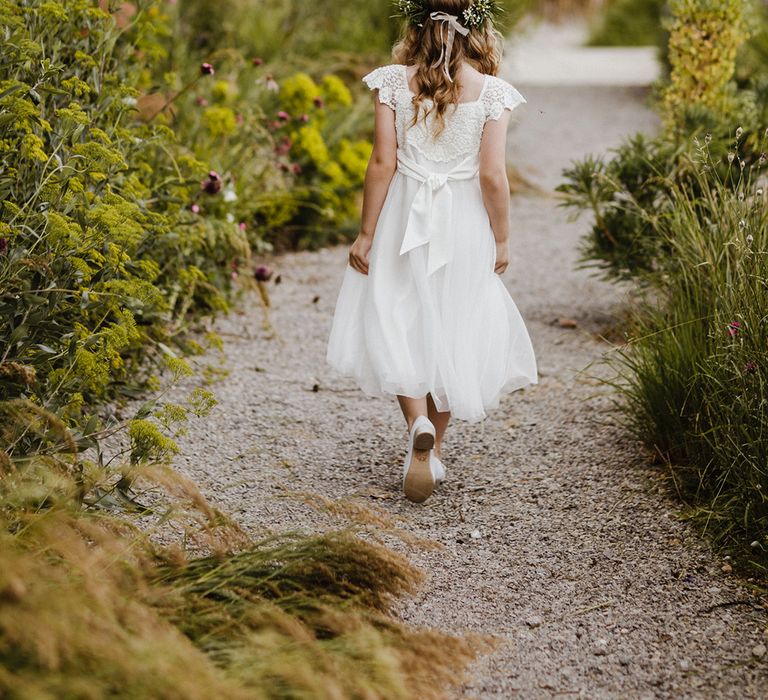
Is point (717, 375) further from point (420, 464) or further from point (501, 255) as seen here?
point (420, 464)

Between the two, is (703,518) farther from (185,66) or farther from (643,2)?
(643,2)

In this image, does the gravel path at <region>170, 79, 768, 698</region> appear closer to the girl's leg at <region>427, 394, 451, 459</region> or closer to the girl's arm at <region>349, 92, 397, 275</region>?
the girl's leg at <region>427, 394, 451, 459</region>

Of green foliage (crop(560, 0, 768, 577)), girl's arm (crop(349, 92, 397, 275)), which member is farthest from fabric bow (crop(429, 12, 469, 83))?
green foliage (crop(560, 0, 768, 577))

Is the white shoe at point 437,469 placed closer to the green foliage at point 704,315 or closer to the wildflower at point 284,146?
the green foliage at point 704,315

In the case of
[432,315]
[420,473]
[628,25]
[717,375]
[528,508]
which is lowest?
[528,508]

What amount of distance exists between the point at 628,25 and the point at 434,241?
1794cm

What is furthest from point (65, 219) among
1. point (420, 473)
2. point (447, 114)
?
point (420, 473)

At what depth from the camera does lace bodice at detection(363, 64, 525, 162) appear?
3.57 meters

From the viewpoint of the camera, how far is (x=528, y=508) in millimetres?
3645

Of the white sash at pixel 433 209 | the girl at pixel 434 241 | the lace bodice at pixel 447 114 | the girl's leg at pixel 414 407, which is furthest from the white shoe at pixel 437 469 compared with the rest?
the lace bodice at pixel 447 114

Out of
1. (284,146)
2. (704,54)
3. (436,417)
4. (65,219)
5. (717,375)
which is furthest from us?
(284,146)

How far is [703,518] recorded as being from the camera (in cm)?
336

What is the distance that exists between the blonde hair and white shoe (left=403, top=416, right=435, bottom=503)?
3.20 feet

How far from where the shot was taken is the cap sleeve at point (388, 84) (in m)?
3.59
